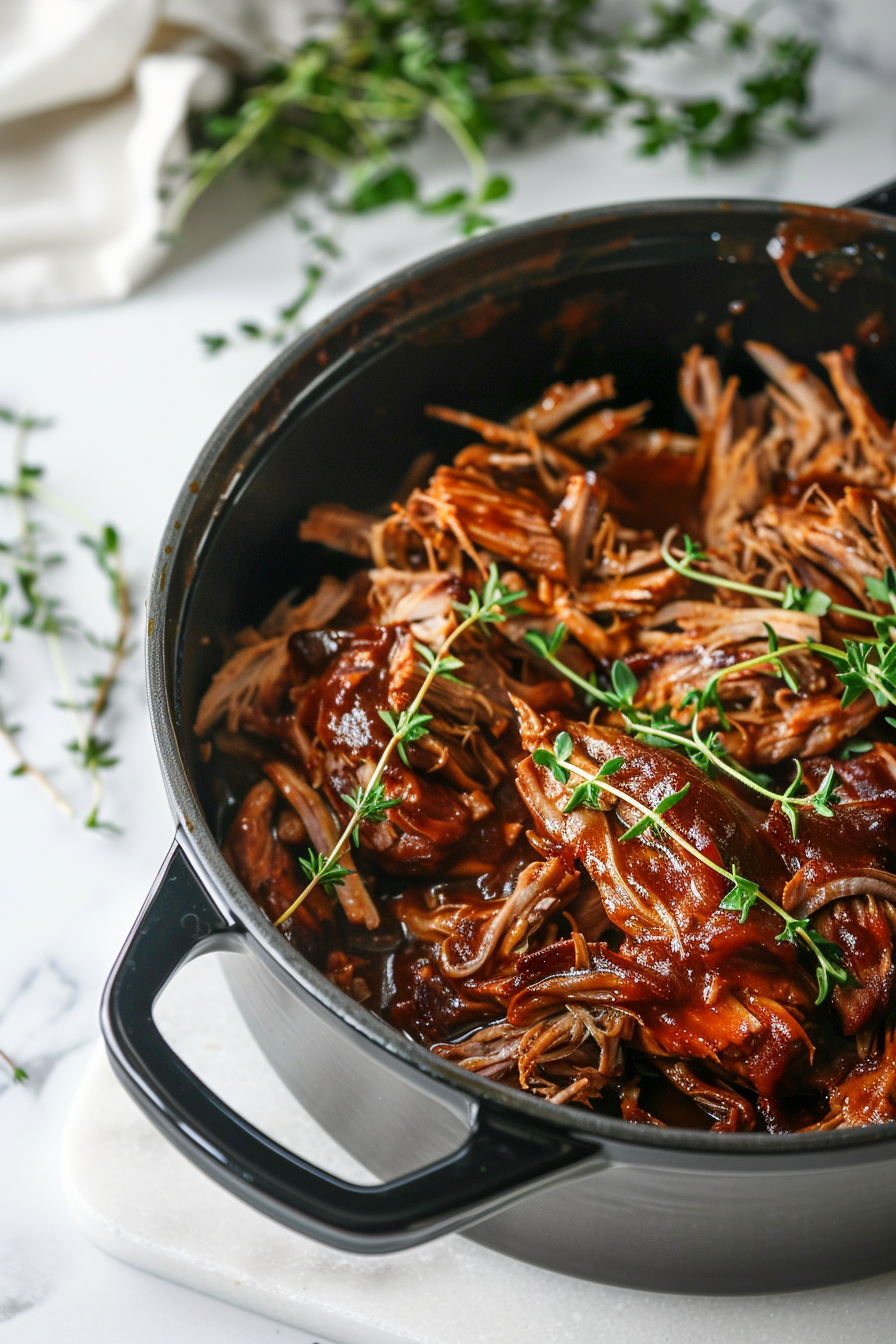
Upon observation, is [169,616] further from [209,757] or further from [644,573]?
[644,573]

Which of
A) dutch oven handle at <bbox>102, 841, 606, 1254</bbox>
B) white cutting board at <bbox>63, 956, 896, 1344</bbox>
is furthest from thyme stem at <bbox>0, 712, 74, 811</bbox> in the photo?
dutch oven handle at <bbox>102, 841, 606, 1254</bbox>

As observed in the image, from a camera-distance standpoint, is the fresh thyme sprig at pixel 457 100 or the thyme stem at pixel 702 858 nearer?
the thyme stem at pixel 702 858

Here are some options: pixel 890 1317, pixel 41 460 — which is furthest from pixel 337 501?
pixel 890 1317

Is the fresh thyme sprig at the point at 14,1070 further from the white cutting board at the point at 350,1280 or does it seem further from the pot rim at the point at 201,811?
the pot rim at the point at 201,811

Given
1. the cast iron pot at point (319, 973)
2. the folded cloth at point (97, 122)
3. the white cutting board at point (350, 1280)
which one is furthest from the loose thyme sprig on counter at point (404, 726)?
the folded cloth at point (97, 122)

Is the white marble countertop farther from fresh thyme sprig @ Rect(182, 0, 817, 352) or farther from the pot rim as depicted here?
the pot rim

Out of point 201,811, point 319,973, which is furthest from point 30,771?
point 319,973
